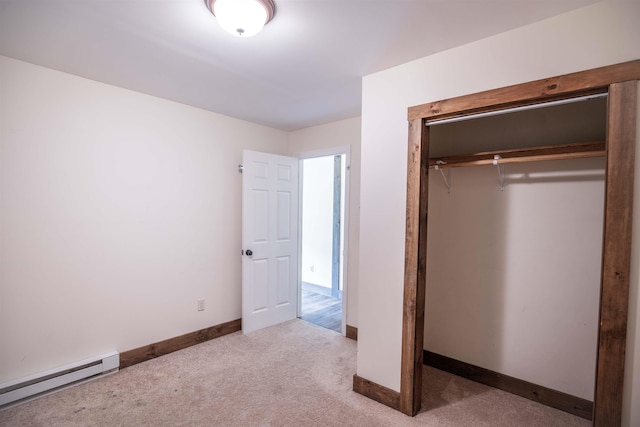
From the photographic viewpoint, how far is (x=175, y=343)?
295cm

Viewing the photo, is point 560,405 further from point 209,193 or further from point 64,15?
point 64,15

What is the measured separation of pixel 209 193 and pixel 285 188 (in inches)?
36.9

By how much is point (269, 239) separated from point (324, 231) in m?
1.78

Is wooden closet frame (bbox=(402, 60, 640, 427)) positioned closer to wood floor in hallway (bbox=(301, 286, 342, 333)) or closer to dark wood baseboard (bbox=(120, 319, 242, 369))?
wood floor in hallway (bbox=(301, 286, 342, 333))

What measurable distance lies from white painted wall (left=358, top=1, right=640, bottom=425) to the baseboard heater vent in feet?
6.80

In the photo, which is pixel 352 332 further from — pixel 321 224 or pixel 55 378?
pixel 55 378

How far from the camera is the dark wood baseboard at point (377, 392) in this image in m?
2.10

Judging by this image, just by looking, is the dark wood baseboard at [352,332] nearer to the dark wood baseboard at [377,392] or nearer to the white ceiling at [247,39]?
the dark wood baseboard at [377,392]

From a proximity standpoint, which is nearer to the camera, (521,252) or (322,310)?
(521,252)

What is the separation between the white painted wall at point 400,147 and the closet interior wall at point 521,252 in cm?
3

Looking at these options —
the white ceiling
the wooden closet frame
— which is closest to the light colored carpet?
the wooden closet frame

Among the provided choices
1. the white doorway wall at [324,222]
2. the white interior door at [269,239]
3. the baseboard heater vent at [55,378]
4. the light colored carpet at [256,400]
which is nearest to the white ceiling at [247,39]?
the white interior door at [269,239]

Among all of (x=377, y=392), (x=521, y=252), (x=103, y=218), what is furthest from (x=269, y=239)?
(x=521, y=252)

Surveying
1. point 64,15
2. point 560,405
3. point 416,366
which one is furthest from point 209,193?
point 560,405
